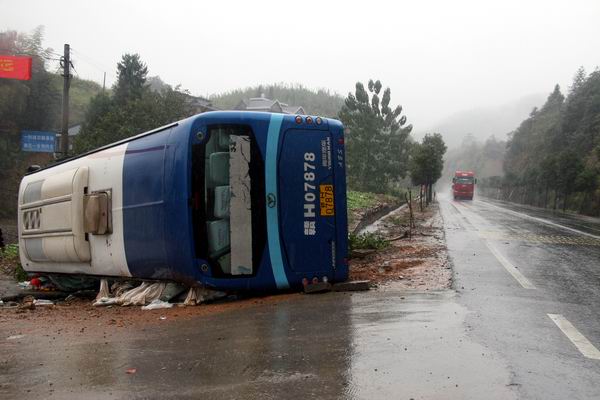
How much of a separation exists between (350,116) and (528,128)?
62.4 m

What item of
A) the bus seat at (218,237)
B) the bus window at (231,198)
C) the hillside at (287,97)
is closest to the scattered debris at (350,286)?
the bus window at (231,198)

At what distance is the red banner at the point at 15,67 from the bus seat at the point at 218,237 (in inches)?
841

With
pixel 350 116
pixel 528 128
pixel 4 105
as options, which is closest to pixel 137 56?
pixel 4 105

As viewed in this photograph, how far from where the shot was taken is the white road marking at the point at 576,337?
14.4 ft

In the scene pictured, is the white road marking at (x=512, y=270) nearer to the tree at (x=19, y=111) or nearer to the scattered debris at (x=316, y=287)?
the scattered debris at (x=316, y=287)

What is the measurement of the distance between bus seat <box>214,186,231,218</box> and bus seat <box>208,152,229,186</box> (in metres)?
0.09

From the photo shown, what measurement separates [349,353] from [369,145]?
47992 mm

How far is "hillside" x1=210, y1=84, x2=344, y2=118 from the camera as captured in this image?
107 metres

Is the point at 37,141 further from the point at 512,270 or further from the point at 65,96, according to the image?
the point at 512,270

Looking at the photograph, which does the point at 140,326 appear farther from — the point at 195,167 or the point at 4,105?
the point at 4,105

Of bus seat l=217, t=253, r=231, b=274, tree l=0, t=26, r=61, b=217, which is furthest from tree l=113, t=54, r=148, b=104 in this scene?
bus seat l=217, t=253, r=231, b=274

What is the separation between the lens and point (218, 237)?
6586 millimetres

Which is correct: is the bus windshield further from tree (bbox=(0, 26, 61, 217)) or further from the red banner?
the red banner

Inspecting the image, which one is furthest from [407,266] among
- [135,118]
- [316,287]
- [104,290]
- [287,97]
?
[287,97]
